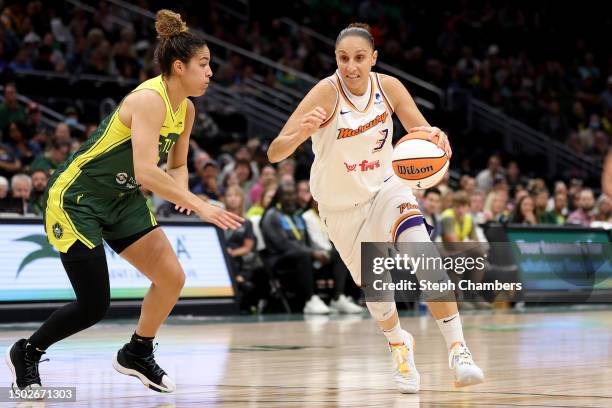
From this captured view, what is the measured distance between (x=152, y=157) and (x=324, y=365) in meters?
2.65

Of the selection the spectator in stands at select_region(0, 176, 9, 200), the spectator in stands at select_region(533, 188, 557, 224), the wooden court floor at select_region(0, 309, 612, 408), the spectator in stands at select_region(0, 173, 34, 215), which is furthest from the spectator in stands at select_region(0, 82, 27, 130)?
the spectator in stands at select_region(533, 188, 557, 224)

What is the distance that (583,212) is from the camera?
1797cm

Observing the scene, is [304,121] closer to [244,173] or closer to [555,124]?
[244,173]

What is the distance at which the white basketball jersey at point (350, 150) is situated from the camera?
6562 millimetres

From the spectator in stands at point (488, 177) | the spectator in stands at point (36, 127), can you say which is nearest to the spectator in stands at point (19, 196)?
the spectator in stands at point (36, 127)

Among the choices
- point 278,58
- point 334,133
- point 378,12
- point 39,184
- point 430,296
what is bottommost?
point 430,296

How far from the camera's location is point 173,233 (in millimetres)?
13258

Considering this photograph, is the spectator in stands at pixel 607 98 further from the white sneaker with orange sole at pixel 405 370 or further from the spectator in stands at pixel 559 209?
the white sneaker with orange sole at pixel 405 370

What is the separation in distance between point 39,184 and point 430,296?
777 centimetres

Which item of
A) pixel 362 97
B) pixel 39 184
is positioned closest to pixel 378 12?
pixel 39 184

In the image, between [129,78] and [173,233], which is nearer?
[173,233]

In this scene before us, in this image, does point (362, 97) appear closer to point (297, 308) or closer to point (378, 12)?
point (297, 308)

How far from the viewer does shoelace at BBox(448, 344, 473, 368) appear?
609cm

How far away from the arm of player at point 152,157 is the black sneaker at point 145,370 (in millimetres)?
1044
